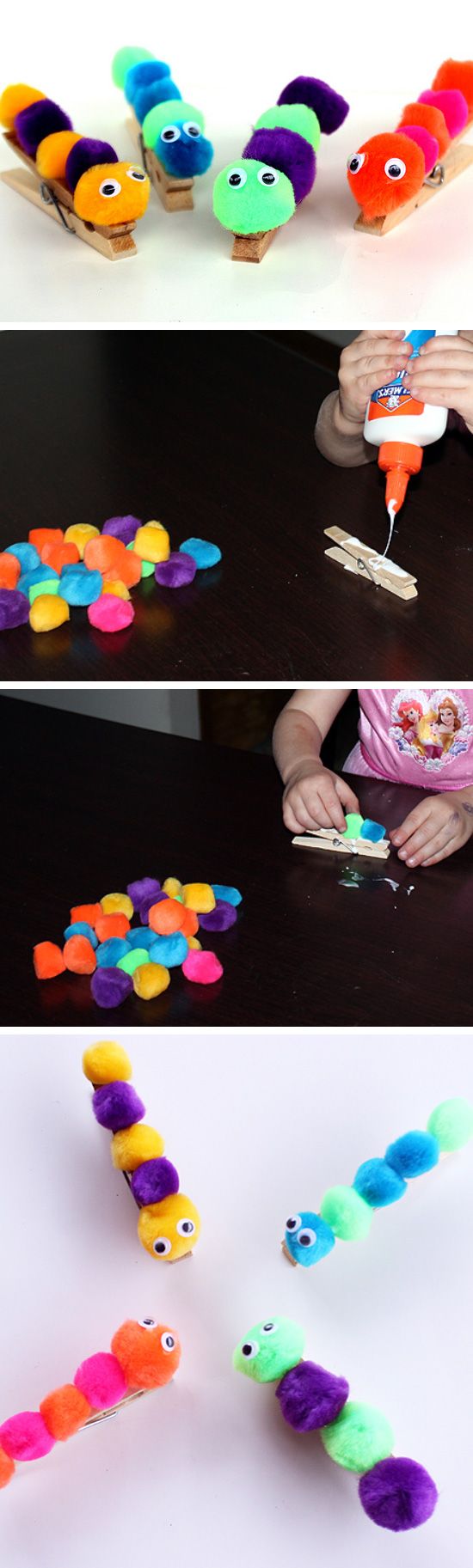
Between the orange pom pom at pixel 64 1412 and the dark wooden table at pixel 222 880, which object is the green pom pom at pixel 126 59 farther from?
the orange pom pom at pixel 64 1412

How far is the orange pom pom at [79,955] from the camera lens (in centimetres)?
132

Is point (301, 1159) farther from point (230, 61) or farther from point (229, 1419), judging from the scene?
point (230, 61)

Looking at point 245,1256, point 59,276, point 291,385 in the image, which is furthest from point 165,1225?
point 291,385

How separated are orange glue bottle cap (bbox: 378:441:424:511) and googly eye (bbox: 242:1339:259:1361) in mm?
630

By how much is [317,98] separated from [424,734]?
92cm

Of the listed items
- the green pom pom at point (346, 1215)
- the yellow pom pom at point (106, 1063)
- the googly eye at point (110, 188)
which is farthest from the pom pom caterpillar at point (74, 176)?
the green pom pom at point (346, 1215)

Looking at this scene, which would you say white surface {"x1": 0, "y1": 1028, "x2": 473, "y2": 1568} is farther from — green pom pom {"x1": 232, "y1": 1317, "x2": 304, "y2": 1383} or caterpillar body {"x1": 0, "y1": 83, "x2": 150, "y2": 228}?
caterpillar body {"x1": 0, "y1": 83, "x2": 150, "y2": 228}

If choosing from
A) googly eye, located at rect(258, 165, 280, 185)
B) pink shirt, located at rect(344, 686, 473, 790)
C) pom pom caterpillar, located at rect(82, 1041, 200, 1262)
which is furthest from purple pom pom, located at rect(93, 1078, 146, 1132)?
pink shirt, located at rect(344, 686, 473, 790)

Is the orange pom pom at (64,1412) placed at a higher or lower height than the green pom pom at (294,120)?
lower

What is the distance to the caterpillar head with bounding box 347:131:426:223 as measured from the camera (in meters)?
0.86

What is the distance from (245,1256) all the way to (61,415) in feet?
2.56

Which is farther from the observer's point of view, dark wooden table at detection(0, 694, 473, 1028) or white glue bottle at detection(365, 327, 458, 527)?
dark wooden table at detection(0, 694, 473, 1028)

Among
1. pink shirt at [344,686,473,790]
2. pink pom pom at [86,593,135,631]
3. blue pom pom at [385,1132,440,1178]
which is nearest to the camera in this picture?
blue pom pom at [385,1132,440,1178]

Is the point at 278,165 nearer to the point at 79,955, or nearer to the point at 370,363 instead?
the point at 370,363
